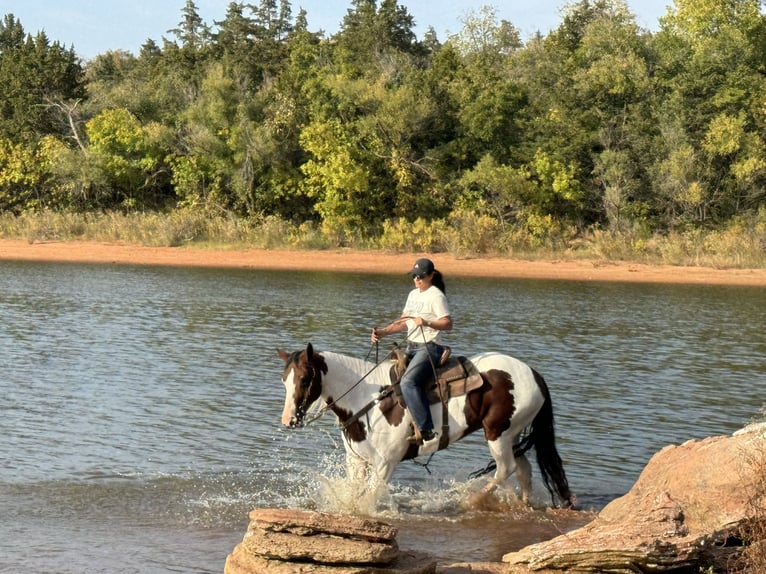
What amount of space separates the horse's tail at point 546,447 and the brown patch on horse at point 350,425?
168cm

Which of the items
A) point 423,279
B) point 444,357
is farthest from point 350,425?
point 423,279

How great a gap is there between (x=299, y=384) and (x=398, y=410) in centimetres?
106

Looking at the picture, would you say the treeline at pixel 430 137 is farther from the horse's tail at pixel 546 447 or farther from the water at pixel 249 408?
the horse's tail at pixel 546 447

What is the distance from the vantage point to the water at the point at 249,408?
388 inches

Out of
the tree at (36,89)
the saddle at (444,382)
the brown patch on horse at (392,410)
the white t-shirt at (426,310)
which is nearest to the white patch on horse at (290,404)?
the brown patch on horse at (392,410)

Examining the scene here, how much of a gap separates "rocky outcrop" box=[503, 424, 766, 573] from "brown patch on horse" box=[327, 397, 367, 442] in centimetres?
223

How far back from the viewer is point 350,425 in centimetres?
995

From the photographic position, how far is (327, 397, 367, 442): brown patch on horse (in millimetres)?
9953

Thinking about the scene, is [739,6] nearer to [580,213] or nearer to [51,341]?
[580,213]

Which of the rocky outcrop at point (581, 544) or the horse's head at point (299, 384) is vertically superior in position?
the horse's head at point (299, 384)

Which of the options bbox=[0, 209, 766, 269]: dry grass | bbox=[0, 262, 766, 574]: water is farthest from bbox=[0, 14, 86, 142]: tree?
bbox=[0, 262, 766, 574]: water

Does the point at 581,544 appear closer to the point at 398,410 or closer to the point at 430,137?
the point at 398,410

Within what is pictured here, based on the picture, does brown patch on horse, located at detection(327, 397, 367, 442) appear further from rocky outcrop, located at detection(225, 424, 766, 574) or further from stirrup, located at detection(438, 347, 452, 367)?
rocky outcrop, located at detection(225, 424, 766, 574)

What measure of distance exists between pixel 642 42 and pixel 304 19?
31.8m
